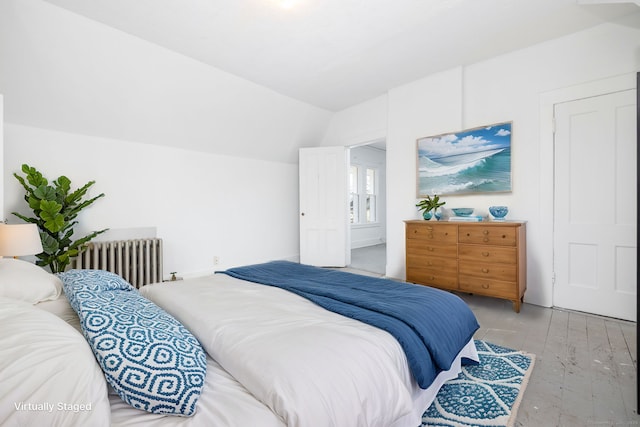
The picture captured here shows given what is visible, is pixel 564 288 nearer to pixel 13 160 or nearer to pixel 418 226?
pixel 418 226

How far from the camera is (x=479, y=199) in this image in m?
3.54

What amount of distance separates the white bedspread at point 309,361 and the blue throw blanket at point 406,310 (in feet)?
0.18

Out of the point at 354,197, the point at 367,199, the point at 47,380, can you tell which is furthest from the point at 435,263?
the point at 367,199

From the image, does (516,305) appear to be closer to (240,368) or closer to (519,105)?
(519,105)

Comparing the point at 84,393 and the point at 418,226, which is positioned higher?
the point at 418,226

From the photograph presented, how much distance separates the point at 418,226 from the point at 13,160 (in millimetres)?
4372

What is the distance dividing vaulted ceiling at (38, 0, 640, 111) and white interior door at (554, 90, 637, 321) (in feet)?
2.65

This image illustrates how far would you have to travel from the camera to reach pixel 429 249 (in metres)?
3.47

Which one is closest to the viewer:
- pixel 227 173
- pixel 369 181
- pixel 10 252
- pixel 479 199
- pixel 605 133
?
pixel 10 252

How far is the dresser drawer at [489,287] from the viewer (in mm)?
2887

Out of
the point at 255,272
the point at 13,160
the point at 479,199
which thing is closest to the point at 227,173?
the point at 13,160

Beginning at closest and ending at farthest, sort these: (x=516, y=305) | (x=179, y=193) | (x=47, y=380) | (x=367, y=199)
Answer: (x=47, y=380), (x=516, y=305), (x=179, y=193), (x=367, y=199)

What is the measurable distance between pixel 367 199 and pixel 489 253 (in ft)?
16.4

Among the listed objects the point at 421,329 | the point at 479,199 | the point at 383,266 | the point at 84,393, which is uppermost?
the point at 479,199
